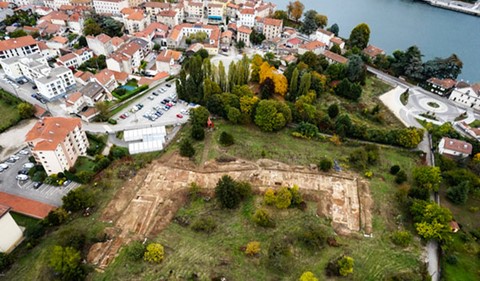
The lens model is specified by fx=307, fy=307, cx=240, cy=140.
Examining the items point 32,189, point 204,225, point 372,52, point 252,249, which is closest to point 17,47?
point 32,189

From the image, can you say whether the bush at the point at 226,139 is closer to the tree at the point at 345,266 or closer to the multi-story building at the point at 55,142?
the multi-story building at the point at 55,142

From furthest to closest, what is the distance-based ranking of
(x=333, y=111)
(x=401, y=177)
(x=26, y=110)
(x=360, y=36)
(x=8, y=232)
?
1. (x=360, y=36)
2. (x=333, y=111)
3. (x=26, y=110)
4. (x=401, y=177)
5. (x=8, y=232)

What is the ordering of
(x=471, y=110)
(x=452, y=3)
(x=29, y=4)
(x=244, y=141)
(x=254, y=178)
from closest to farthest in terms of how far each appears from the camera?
(x=254, y=178), (x=244, y=141), (x=471, y=110), (x=29, y=4), (x=452, y=3)

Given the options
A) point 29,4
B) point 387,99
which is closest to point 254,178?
point 387,99

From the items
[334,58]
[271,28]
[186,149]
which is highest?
[271,28]

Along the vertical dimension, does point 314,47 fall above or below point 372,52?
above

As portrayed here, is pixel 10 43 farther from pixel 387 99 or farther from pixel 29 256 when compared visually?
pixel 387 99

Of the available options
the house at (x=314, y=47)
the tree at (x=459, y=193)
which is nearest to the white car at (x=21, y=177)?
the tree at (x=459, y=193)

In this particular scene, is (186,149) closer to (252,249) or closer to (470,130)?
(252,249)
